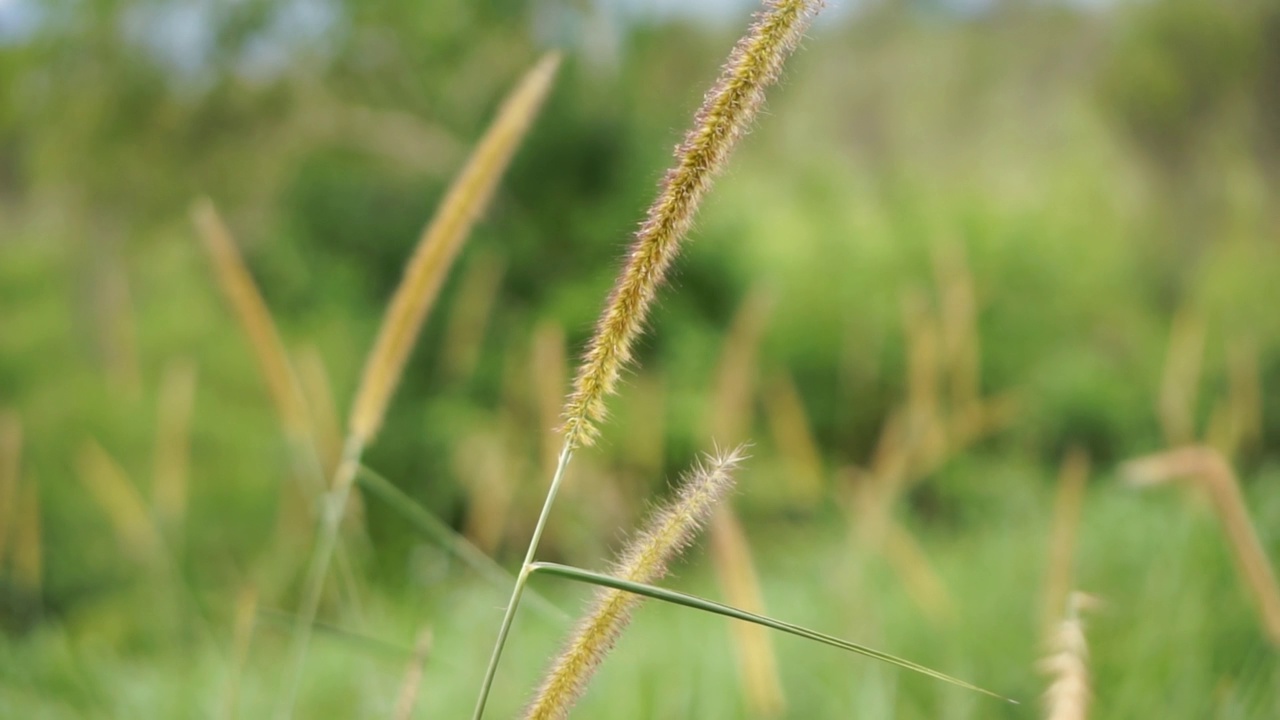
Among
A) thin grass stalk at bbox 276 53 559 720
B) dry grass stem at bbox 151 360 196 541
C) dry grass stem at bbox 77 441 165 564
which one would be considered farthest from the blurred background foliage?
thin grass stalk at bbox 276 53 559 720

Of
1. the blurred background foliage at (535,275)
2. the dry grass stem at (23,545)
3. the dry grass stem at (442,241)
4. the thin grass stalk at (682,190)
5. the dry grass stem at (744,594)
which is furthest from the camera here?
the blurred background foliage at (535,275)

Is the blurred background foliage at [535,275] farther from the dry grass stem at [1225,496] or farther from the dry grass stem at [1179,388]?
the dry grass stem at [1225,496]

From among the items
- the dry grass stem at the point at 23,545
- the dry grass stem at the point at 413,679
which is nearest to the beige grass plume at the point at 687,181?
the dry grass stem at the point at 413,679

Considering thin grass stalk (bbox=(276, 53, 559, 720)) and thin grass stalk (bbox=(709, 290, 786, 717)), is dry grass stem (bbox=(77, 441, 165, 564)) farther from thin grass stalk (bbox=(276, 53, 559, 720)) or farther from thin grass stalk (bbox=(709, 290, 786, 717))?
thin grass stalk (bbox=(276, 53, 559, 720))

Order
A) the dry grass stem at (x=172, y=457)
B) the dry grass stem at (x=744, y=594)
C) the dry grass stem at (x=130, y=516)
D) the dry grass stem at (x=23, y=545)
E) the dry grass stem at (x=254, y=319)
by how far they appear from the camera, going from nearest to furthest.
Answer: the dry grass stem at (x=744, y=594), the dry grass stem at (x=254, y=319), the dry grass stem at (x=172, y=457), the dry grass stem at (x=130, y=516), the dry grass stem at (x=23, y=545)

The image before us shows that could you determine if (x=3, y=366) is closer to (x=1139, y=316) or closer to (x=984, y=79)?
(x=1139, y=316)

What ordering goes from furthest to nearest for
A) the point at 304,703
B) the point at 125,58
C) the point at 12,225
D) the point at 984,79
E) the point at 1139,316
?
the point at 984,79 < the point at 12,225 < the point at 125,58 < the point at 1139,316 < the point at 304,703

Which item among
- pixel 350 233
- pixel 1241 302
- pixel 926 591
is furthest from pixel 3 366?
pixel 1241 302
